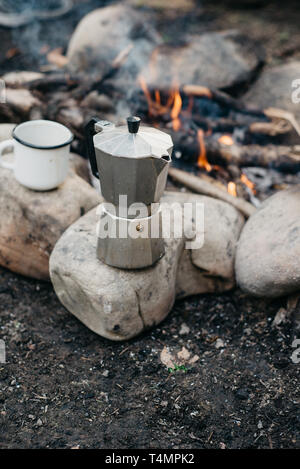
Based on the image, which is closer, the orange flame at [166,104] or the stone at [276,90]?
the orange flame at [166,104]

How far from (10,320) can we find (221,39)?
10.3 ft

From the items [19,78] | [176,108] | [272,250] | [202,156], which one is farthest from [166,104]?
[272,250]

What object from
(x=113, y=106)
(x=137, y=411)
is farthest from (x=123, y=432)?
(x=113, y=106)

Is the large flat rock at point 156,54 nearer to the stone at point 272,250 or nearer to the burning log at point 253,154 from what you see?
the burning log at point 253,154

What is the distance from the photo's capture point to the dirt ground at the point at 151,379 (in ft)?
6.94

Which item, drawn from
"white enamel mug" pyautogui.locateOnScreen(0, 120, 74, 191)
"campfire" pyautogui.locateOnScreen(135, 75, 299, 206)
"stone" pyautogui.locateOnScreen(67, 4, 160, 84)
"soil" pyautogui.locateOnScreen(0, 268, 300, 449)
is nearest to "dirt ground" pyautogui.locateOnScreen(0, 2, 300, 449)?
"soil" pyautogui.locateOnScreen(0, 268, 300, 449)

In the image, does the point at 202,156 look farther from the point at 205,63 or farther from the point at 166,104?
the point at 205,63

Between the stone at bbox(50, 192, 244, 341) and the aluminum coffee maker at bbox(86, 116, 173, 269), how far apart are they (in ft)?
0.33

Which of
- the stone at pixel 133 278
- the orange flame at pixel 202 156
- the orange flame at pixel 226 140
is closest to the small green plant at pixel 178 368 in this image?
the stone at pixel 133 278

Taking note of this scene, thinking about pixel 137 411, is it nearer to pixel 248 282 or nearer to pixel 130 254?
pixel 130 254

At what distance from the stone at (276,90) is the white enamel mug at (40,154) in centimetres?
200

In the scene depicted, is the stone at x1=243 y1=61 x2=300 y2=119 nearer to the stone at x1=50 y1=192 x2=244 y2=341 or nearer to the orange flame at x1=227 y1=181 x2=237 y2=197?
the orange flame at x1=227 y1=181 x2=237 y2=197

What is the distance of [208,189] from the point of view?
3.19m

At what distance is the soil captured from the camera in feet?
6.94
